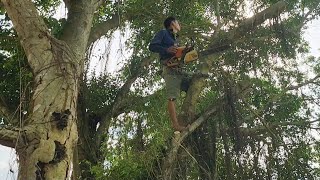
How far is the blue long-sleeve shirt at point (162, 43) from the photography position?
4.50 metres

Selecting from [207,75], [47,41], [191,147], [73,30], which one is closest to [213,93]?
[207,75]

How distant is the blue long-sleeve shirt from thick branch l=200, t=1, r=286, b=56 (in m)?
0.84

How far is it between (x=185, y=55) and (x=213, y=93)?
2035mm

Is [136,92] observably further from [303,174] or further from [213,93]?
[303,174]

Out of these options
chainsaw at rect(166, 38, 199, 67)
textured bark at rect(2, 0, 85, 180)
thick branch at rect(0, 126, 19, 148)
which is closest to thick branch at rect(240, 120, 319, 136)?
chainsaw at rect(166, 38, 199, 67)

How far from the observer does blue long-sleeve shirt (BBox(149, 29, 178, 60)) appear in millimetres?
4496

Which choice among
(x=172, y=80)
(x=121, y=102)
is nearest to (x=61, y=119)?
(x=172, y=80)

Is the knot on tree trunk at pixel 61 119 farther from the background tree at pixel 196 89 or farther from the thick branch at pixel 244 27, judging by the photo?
the thick branch at pixel 244 27

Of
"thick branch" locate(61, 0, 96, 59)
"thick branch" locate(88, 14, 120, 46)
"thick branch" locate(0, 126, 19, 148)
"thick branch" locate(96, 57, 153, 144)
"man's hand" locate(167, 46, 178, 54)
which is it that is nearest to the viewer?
"thick branch" locate(0, 126, 19, 148)

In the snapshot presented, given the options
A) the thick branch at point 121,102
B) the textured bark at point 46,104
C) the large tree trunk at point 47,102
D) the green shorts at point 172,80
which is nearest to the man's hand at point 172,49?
the green shorts at point 172,80

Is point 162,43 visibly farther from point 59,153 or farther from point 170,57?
point 59,153

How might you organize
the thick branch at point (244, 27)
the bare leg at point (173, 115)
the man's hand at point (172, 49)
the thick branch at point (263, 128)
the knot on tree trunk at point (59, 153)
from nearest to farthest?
the knot on tree trunk at point (59, 153) < the man's hand at point (172, 49) < the bare leg at point (173, 115) < the thick branch at point (244, 27) < the thick branch at point (263, 128)

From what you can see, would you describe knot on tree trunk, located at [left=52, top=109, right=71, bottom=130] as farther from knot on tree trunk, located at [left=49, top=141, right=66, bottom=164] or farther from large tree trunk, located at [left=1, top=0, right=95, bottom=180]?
knot on tree trunk, located at [left=49, top=141, right=66, bottom=164]

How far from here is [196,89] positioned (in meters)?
5.22
